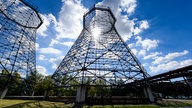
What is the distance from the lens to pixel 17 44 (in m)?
29.4

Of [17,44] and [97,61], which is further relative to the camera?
[17,44]

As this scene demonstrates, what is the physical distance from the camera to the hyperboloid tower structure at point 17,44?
2606 centimetres

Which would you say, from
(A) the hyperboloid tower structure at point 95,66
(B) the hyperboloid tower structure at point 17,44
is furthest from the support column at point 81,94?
(B) the hyperboloid tower structure at point 17,44

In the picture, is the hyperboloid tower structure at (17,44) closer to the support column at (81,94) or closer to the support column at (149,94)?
the support column at (81,94)

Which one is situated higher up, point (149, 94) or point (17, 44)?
point (17, 44)

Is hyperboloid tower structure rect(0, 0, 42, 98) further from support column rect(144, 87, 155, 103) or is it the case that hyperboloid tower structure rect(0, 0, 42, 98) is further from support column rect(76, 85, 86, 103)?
support column rect(144, 87, 155, 103)

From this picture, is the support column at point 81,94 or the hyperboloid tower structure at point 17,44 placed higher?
the hyperboloid tower structure at point 17,44

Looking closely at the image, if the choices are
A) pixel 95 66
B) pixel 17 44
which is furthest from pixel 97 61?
pixel 17 44

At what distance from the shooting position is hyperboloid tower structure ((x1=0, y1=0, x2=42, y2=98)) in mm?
26062

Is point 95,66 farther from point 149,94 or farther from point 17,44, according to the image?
point 17,44

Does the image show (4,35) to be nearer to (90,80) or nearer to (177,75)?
(90,80)

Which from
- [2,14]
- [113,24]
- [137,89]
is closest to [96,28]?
[113,24]

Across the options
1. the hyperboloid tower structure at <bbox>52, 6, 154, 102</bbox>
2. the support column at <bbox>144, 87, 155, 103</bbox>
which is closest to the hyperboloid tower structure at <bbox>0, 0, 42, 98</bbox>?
the hyperboloid tower structure at <bbox>52, 6, 154, 102</bbox>

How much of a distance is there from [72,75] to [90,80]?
9.79 ft
